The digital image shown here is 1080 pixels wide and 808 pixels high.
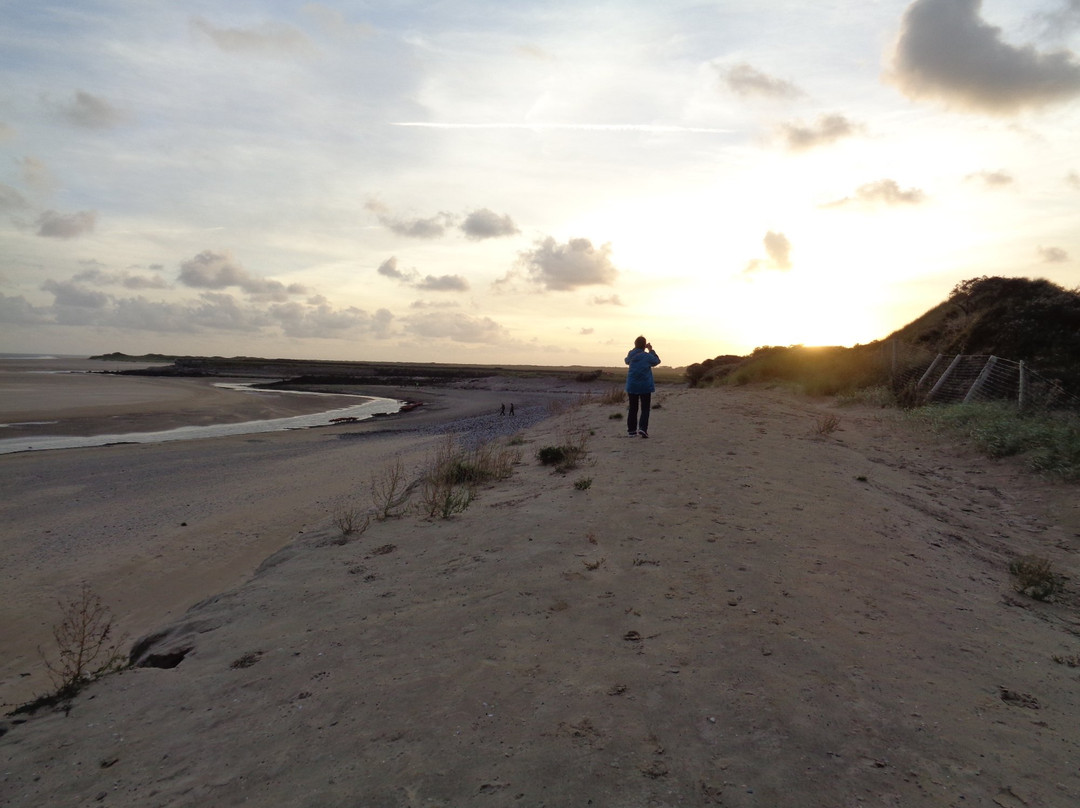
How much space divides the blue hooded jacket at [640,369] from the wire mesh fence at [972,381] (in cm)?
843

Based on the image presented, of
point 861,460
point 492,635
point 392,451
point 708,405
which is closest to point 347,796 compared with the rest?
point 492,635

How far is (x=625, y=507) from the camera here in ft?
26.5

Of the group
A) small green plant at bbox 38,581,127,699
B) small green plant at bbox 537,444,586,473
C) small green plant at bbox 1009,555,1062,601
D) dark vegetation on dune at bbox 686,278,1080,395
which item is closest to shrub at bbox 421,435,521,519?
small green plant at bbox 537,444,586,473

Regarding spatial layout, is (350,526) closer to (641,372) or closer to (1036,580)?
(641,372)

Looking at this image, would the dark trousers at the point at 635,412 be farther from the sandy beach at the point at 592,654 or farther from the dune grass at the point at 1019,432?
the dune grass at the point at 1019,432

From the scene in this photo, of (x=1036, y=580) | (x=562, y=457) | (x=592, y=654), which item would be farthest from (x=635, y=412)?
(x=592, y=654)

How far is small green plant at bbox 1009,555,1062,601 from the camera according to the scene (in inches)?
236

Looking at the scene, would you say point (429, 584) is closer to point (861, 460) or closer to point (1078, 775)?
point (1078, 775)

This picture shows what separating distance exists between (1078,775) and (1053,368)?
16.8 metres

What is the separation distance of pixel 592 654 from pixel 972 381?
1642cm

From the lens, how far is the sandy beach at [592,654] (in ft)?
10.7

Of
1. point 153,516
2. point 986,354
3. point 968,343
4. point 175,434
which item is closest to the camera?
point 153,516

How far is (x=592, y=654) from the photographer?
441 cm

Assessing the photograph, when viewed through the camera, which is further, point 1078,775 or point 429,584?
point 429,584
